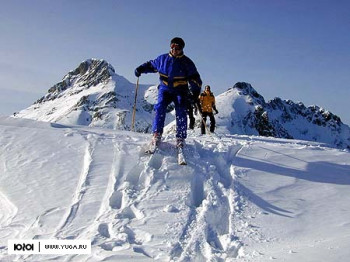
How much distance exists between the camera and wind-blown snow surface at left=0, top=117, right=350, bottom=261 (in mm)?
5168

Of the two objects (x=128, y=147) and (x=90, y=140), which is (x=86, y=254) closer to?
(x=128, y=147)

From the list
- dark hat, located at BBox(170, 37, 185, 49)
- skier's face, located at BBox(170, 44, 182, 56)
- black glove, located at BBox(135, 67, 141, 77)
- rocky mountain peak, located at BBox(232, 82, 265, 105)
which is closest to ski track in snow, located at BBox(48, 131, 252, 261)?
black glove, located at BBox(135, 67, 141, 77)

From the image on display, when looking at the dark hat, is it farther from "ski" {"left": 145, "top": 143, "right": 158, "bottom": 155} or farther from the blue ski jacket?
"ski" {"left": 145, "top": 143, "right": 158, "bottom": 155}

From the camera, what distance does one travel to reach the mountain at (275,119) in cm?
13100

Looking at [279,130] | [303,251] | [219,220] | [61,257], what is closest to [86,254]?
[61,257]

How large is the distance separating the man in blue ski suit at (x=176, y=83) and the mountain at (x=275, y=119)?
110 m

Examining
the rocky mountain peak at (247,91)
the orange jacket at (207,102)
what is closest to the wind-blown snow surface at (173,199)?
the orange jacket at (207,102)

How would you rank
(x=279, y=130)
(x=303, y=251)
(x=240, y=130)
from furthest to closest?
(x=279, y=130) < (x=240, y=130) < (x=303, y=251)

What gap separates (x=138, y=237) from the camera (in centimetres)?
544

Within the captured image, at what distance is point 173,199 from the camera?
21.4 feet

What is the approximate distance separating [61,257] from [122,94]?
194m

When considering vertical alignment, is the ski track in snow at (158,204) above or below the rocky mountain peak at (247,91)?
below

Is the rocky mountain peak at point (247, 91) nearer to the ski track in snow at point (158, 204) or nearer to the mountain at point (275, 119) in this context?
the mountain at point (275, 119)

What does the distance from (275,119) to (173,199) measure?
166238 millimetres
